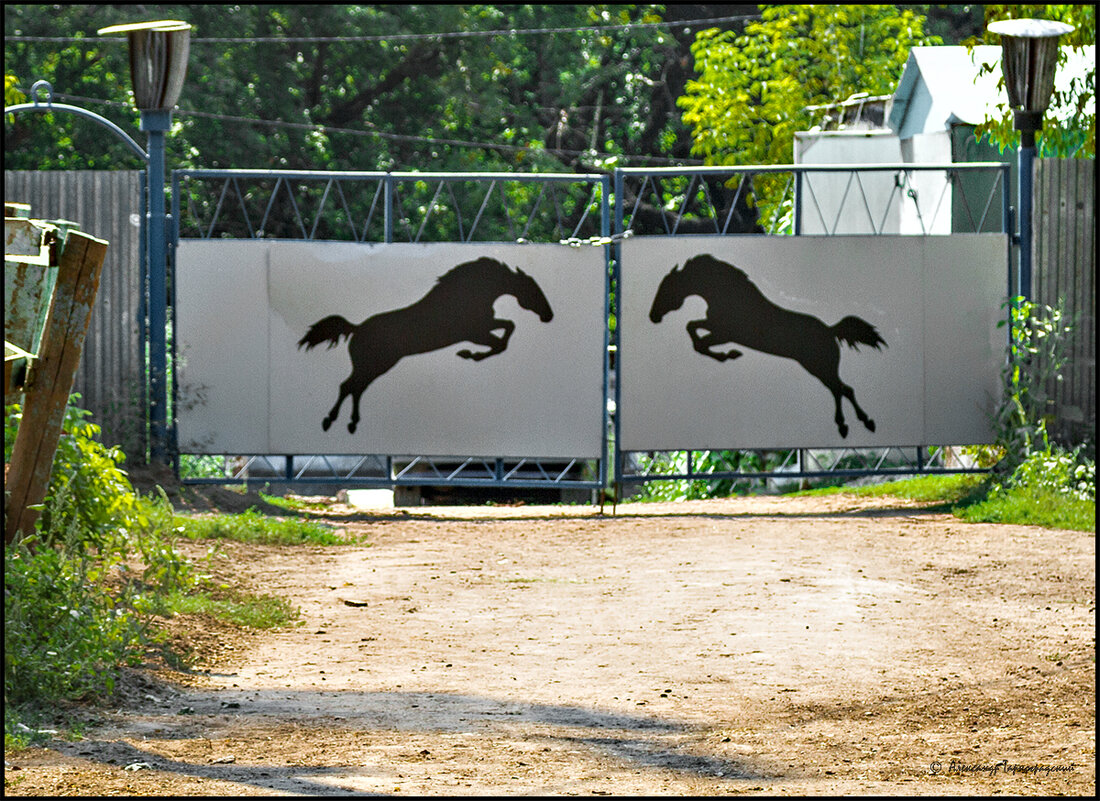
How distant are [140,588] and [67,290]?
177 cm

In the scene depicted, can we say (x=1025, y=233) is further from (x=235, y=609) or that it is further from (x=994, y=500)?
(x=235, y=609)

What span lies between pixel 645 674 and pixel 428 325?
5.30 m

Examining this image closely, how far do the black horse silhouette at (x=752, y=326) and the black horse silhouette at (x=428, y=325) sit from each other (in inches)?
41.4

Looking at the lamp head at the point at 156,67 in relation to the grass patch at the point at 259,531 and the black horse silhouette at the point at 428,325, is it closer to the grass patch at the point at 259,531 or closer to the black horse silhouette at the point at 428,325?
the black horse silhouette at the point at 428,325

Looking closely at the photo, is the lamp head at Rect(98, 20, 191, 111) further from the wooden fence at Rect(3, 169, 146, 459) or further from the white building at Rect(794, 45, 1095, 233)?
the white building at Rect(794, 45, 1095, 233)

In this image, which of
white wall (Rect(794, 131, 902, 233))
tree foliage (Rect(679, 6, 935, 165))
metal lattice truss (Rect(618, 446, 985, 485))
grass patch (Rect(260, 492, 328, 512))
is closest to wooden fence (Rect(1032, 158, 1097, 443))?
metal lattice truss (Rect(618, 446, 985, 485))

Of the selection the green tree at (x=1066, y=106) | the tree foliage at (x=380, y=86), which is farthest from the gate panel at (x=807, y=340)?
the tree foliage at (x=380, y=86)

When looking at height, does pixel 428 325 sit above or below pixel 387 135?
below

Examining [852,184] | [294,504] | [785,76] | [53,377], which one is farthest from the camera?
[785,76]

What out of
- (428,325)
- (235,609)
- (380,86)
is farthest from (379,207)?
(235,609)

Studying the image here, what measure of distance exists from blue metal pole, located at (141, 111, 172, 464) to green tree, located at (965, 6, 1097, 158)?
6344mm

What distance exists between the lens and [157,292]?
1057 centimetres

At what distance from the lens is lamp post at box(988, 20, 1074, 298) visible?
399 inches

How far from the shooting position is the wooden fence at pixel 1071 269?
10.8 meters
